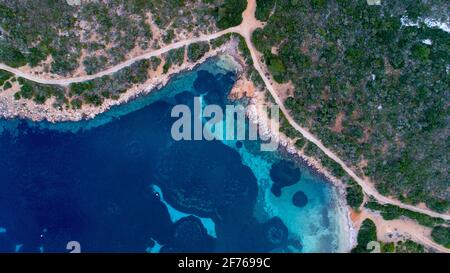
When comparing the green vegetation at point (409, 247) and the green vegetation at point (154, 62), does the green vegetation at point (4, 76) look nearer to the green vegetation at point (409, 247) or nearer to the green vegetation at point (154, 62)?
the green vegetation at point (154, 62)

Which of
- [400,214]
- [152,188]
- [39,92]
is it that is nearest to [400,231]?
[400,214]

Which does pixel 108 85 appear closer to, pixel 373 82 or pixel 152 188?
pixel 152 188

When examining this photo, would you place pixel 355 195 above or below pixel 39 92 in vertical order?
below

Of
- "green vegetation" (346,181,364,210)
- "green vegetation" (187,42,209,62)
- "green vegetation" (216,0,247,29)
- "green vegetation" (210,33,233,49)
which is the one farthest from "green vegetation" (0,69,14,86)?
"green vegetation" (346,181,364,210)

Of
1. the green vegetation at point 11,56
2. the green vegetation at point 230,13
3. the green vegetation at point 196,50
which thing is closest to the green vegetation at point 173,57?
the green vegetation at point 196,50

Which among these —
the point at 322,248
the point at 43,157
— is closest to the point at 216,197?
the point at 322,248

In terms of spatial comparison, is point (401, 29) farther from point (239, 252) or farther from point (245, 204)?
point (239, 252)
